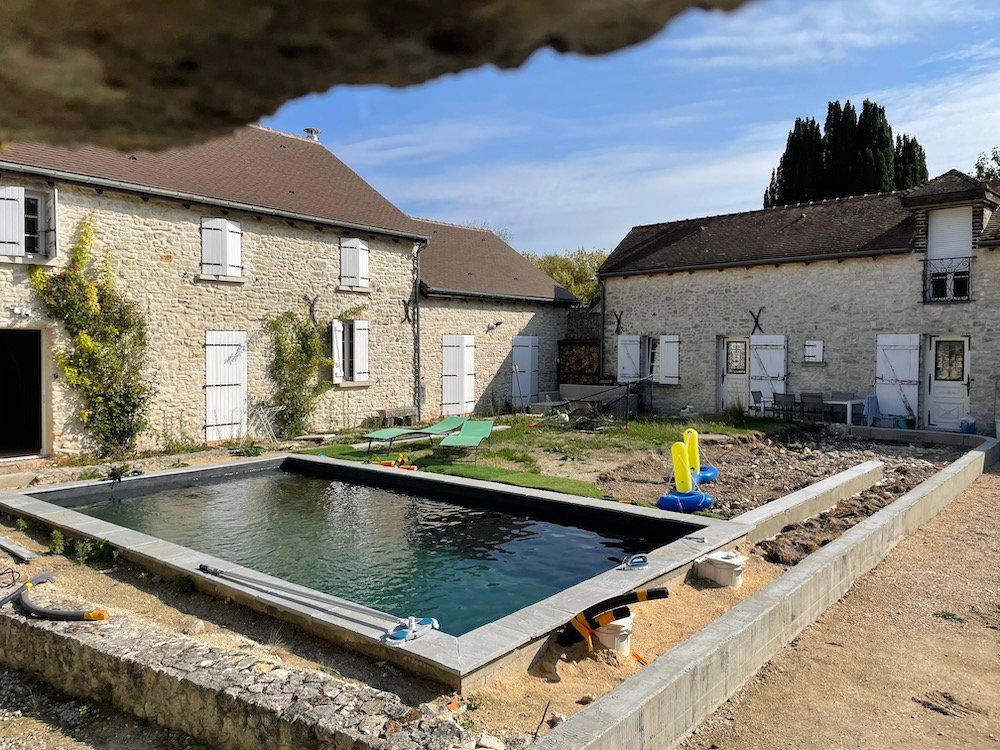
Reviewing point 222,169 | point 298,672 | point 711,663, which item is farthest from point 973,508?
point 222,169

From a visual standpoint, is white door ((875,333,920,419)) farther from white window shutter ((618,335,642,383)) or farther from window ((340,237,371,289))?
window ((340,237,371,289))

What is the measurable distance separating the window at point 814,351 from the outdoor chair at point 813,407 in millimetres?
954

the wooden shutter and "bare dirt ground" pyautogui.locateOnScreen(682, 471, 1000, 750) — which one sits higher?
the wooden shutter

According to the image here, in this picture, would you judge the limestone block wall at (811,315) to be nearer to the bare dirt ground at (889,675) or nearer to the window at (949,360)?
the window at (949,360)

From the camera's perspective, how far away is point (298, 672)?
3902 millimetres

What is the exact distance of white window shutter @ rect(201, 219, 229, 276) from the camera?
41.2 feet

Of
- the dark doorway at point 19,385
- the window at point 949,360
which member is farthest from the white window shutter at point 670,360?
the dark doorway at point 19,385

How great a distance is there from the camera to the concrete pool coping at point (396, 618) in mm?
4227

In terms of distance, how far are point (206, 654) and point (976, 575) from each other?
6528mm

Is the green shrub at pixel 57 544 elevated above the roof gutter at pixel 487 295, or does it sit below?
below

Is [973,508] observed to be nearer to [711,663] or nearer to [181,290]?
[711,663]

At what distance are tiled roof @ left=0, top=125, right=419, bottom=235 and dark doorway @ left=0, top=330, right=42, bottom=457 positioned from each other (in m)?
3.63

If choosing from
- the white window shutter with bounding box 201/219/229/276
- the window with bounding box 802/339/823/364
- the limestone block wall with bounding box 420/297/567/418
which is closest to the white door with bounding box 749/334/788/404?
the window with bounding box 802/339/823/364

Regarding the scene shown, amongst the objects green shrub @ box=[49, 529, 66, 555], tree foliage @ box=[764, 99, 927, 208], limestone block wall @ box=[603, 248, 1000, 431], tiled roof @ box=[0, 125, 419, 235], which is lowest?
green shrub @ box=[49, 529, 66, 555]
